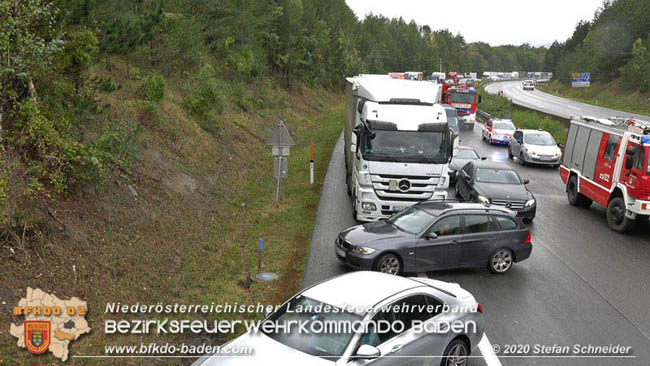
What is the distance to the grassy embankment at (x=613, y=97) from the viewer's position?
64225mm

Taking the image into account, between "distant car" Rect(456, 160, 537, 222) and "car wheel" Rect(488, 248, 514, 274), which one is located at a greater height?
"distant car" Rect(456, 160, 537, 222)

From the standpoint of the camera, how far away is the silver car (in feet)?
20.0

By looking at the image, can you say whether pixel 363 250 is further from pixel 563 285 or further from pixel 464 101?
pixel 464 101

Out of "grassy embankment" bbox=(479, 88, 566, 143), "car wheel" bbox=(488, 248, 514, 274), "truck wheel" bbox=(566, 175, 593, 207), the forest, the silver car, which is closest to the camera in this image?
the silver car

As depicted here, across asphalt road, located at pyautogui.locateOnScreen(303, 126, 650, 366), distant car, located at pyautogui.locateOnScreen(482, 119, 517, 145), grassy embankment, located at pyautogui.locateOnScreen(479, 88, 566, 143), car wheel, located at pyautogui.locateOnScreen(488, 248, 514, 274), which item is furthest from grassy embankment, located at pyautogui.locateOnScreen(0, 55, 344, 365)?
grassy embankment, located at pyautogui.locateOnScreen(479, 88, 566, 143)

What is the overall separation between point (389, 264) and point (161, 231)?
552 cm

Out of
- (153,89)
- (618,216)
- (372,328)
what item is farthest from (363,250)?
(153,89)

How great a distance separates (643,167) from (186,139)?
15037mm

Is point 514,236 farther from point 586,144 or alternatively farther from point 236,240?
point 586,144

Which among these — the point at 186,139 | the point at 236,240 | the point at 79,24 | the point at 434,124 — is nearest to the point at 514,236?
the point at 434,124

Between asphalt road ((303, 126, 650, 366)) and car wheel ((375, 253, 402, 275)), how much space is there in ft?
3.08

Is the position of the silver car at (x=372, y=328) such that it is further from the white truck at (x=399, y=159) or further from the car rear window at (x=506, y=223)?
the white truck at (x=399, y=159)

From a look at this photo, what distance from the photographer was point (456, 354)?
7301mm

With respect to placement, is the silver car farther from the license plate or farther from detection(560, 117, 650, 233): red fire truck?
detection(560, 117, 650, 233): red fire truck
